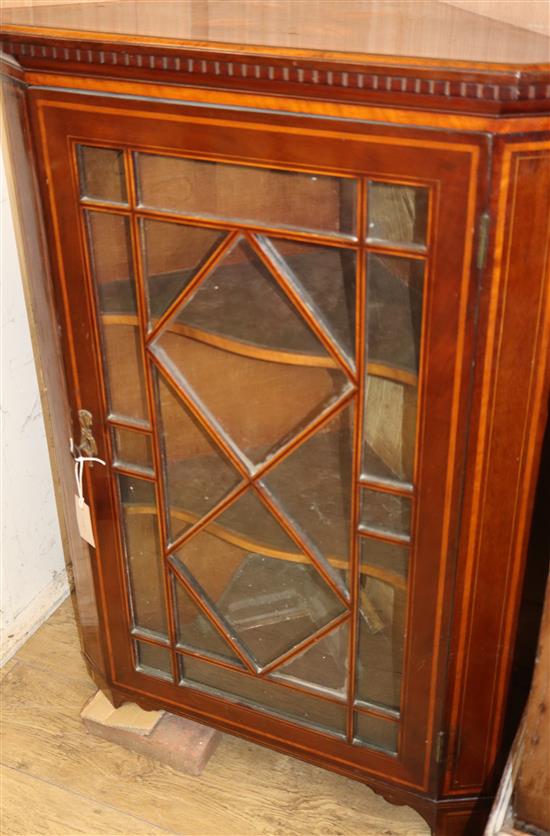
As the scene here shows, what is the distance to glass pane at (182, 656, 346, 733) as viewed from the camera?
49.1 inches

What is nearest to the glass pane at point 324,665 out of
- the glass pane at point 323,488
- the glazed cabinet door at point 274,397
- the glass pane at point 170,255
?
the glazed cabinet door at point 274,397

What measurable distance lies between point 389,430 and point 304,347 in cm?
13

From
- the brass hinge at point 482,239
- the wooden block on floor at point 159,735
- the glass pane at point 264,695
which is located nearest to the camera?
the brass hinge at point 482,239

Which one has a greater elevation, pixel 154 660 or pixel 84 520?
pixel 84 520

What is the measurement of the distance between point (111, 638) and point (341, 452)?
0.50 metres

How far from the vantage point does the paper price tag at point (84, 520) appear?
126 centimetres

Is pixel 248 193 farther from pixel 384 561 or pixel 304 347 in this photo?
pixel 384 561

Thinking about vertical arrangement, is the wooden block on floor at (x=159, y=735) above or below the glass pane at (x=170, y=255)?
below

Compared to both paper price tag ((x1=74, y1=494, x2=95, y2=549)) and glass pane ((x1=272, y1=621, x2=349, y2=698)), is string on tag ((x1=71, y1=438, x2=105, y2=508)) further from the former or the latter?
glass pane ((x1=272, y1=621, x2=349, y2=698))

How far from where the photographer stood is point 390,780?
1.24m

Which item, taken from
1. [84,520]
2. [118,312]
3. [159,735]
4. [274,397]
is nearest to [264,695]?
[159,735]

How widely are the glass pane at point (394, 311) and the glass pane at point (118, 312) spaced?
28 cm

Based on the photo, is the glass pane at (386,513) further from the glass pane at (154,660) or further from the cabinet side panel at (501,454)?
the glass pane at (154,660)

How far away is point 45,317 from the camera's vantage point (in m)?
1.17
